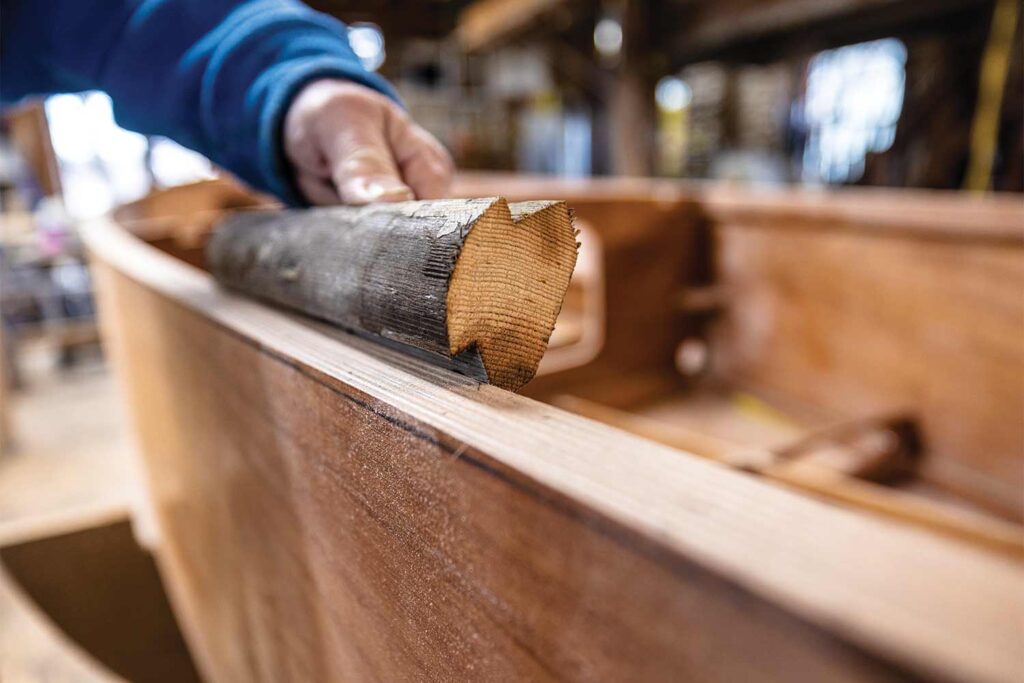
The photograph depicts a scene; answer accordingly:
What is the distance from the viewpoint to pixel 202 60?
1146 mm

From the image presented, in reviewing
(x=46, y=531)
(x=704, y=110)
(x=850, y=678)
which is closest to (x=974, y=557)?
(x=850, y=678)

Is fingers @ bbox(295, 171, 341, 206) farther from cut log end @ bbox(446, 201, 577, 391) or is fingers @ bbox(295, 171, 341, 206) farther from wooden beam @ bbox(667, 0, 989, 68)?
wooden beam @ bbox(667, 0, 989, 68)

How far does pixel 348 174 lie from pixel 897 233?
69.7 inches

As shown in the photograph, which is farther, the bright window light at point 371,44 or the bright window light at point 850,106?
the bright window light at point 371,44

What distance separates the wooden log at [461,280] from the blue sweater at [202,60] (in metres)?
0.47

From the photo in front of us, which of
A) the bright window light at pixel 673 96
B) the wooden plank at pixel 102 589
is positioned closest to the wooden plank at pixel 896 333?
the wooden plank at pixel 102 589

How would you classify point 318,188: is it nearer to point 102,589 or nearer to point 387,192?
point 387,192

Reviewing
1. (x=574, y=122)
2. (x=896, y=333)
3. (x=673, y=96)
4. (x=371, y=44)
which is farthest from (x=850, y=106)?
(x=896, y=333)

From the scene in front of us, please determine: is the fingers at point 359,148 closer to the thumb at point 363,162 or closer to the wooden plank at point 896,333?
the thumb at point 363,162

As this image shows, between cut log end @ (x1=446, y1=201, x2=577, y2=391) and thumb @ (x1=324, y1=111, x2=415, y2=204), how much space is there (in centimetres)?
31

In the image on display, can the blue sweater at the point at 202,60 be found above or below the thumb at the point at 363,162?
above

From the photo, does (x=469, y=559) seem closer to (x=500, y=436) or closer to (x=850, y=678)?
(x=500, y=436)

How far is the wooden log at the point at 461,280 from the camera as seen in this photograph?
1.82ft

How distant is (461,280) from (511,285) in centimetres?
5
